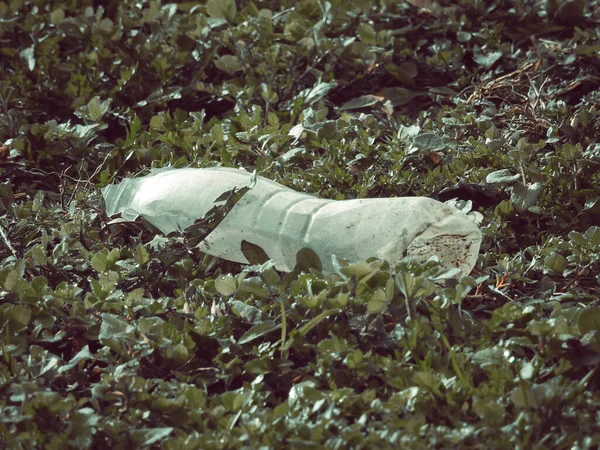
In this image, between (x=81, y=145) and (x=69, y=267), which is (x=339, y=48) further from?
(x=69, y=267)

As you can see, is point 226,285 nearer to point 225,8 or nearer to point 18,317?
point 18,317

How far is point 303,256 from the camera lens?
2.06 meters

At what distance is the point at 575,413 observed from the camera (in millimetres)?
1540

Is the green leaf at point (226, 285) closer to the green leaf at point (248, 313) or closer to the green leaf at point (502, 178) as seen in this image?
the green leaf at point (248, 313)

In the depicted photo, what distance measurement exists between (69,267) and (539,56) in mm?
1982

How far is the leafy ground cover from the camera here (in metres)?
1.60

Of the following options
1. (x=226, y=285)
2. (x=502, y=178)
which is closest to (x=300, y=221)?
(x=226, y=285)

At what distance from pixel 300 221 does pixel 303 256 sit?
0.15 metres

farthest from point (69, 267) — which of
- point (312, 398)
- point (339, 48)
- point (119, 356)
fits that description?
point (339, 48)

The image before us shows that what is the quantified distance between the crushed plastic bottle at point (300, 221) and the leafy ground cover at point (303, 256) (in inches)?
3.3

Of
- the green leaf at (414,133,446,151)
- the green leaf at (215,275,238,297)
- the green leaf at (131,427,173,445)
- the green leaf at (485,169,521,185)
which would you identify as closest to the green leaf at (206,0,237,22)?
the green leaf at (414,133,446,151)

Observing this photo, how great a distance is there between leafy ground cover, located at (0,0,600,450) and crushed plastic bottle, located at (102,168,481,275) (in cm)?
8

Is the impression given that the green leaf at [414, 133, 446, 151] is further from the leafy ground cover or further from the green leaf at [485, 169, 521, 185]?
the green leaf at [485, 169, 521, 185]

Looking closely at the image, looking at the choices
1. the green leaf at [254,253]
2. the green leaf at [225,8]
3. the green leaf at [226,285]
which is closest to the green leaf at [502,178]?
the green leaf at [254,253]
